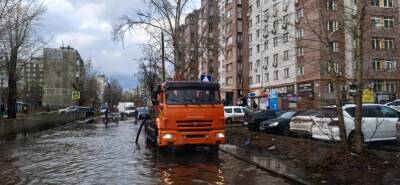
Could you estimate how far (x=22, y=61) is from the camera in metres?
35.7

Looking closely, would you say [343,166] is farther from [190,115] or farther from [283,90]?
[283,90]

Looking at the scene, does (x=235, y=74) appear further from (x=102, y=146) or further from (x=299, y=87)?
(x=102, y=146)

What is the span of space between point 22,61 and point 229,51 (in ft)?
169

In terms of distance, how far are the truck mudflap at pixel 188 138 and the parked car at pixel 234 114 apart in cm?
2362

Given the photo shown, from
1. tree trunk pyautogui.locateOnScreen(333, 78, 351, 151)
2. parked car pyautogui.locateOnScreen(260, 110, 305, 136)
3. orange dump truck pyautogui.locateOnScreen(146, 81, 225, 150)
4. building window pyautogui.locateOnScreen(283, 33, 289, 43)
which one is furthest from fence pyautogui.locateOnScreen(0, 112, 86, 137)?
tree trunk pyautogui.locateOnScreen(333, 78, 351, 151)

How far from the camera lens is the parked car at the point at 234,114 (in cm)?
4025

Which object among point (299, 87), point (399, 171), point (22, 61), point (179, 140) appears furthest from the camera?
point (299, 87)

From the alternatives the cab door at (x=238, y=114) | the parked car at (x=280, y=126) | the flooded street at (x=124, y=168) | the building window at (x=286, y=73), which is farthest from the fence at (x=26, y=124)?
the building window at (x=286, y=73)

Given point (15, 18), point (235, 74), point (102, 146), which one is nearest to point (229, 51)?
point (235, 74)

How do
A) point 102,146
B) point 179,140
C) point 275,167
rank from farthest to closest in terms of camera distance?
point 102,146, point 179,140, point 275,167

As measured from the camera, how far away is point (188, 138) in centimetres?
1602

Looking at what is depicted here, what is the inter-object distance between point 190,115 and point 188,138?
0.74 metres

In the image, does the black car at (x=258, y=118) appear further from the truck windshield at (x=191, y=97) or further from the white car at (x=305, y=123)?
the truck windshield at (x=191, y=97)

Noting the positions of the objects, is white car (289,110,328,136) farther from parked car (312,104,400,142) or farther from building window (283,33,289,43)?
building window (283,33,289,43)
